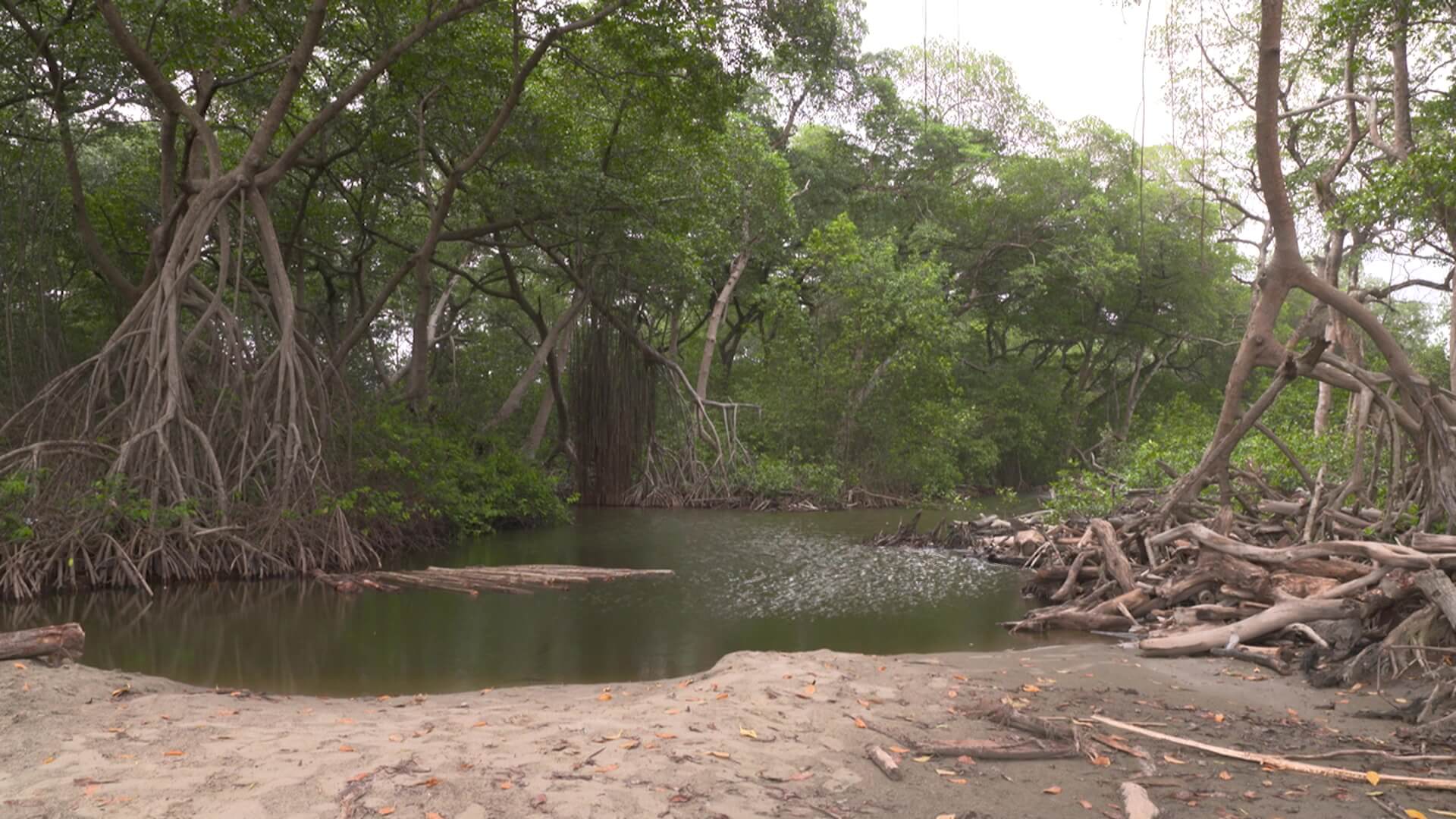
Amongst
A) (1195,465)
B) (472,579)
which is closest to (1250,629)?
(1195,465)

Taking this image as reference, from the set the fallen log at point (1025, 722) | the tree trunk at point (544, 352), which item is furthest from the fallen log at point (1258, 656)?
the tree trunk at point (544, 352)

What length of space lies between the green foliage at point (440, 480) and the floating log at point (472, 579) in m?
0.84

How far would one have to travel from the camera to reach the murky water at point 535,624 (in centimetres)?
654

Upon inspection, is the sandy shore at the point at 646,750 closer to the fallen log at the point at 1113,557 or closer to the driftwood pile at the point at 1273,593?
the driftwood pile at the point at 1273,593

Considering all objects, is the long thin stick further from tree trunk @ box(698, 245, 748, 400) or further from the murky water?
tree trunk @ box(698, 245, 748, 400)

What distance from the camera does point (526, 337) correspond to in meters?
26.9

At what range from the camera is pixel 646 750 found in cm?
384

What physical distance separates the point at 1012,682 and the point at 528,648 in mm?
3604

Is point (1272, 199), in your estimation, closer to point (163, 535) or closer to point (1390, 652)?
point (1390, 652)

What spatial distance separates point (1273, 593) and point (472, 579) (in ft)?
24.0

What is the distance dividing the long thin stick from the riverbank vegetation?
3754 millimetres

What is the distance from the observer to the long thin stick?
361cm

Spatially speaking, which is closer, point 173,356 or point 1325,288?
point 1325,288

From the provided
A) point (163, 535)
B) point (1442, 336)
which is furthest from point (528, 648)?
point (1442, 336)
